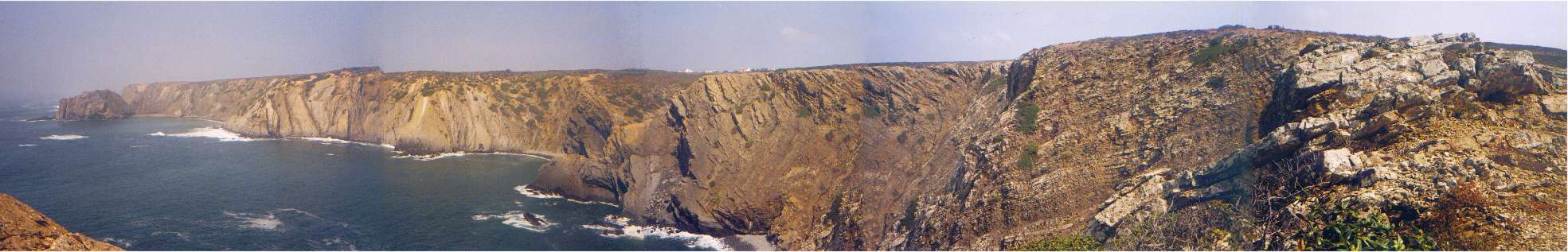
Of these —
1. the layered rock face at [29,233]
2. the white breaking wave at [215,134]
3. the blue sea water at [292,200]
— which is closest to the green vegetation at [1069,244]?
the layered rock face at [29,233]

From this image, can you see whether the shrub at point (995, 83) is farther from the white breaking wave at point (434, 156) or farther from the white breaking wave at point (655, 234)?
the white breaking wave at point (434, 156)

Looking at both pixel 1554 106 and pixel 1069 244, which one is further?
pixel 1069 244

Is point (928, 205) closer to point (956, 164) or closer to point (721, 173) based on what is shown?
point (956, 164)

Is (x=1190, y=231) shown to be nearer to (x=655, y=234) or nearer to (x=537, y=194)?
(x=655, y=234)

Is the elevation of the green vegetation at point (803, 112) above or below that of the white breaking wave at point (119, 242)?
above

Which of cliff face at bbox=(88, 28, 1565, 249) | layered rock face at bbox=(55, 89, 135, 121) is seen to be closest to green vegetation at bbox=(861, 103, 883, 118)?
cliff face at bbox=(88, 28, 1565, 249)

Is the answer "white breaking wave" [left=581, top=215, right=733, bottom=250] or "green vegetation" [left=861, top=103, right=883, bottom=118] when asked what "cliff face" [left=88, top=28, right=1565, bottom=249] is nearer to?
"green vegetation" [left=861, top=103, right=883, bottom=118]

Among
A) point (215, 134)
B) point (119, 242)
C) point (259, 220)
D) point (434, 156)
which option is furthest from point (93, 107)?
point (119, 242)
